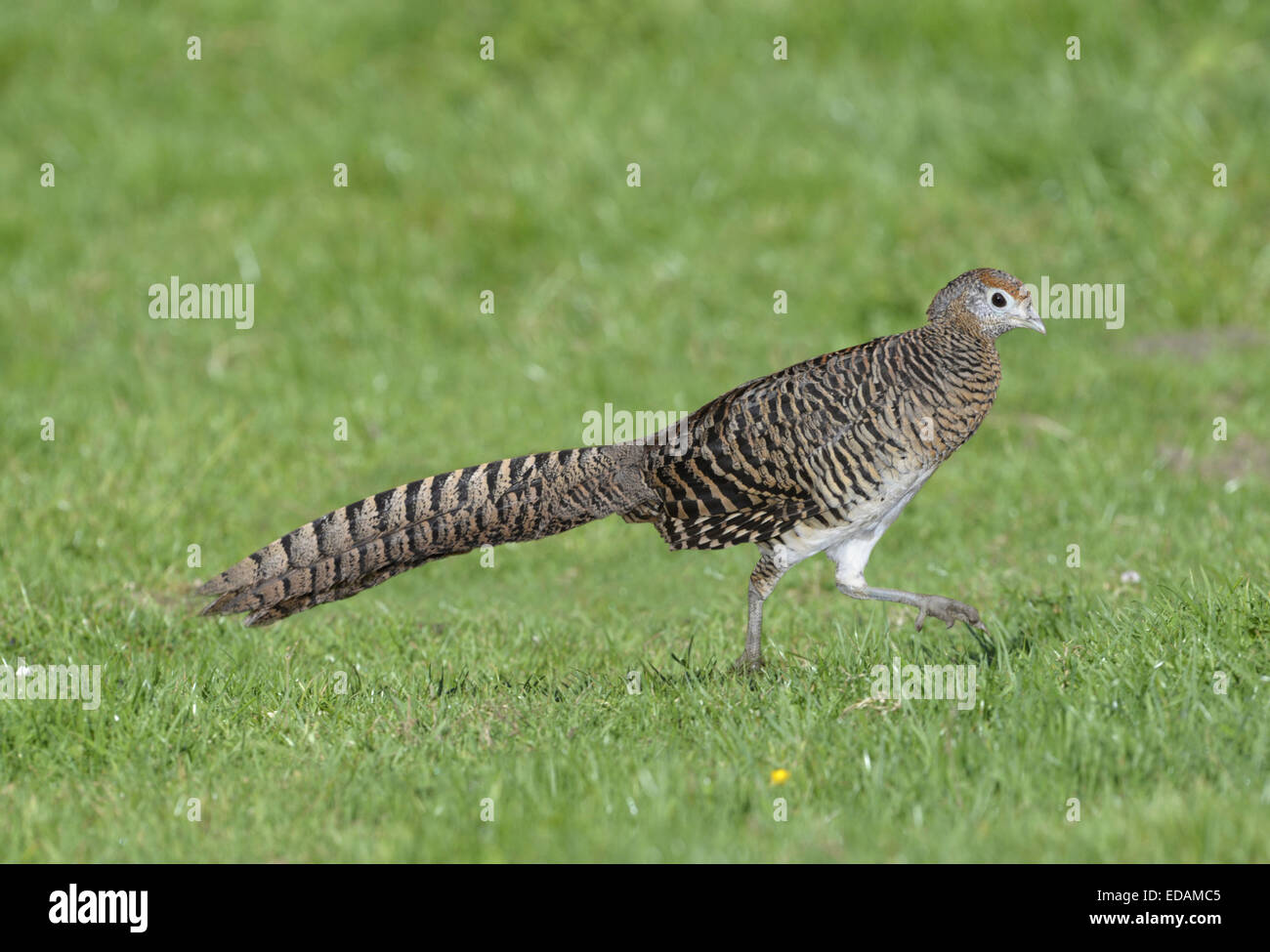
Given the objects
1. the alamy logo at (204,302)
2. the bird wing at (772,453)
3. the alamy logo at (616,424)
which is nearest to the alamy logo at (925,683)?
the bird wing at (772,453)

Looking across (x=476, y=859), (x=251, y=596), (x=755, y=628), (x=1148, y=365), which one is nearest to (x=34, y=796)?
(x=251, y=596)

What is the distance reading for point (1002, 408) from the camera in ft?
30.7

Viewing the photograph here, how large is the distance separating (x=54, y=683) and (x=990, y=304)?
12.2ft

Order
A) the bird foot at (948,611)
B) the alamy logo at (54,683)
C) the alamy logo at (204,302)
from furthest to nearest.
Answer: the alamy logo at (204,302) → the bird foot at (948,611) → the alamy logo at (54,683)

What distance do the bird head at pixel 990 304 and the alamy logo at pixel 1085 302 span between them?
4888 mm

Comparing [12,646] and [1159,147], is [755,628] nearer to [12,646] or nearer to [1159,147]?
[12,646]

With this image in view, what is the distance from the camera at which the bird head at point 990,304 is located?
558 centimetres

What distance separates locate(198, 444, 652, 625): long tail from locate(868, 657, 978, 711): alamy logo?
1293mm

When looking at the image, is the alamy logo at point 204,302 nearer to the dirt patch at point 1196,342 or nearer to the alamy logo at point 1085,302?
the alamy logo at point 1085,302

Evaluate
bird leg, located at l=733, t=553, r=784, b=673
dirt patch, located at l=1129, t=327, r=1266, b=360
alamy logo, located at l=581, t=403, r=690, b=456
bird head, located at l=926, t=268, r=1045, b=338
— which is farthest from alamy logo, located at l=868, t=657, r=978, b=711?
dirt patch, located at l=1129, t=327, r=1266, b=360

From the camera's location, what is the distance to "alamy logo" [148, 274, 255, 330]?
10750mm

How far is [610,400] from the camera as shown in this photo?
378 inches

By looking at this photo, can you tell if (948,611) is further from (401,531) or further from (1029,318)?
(401,531)
